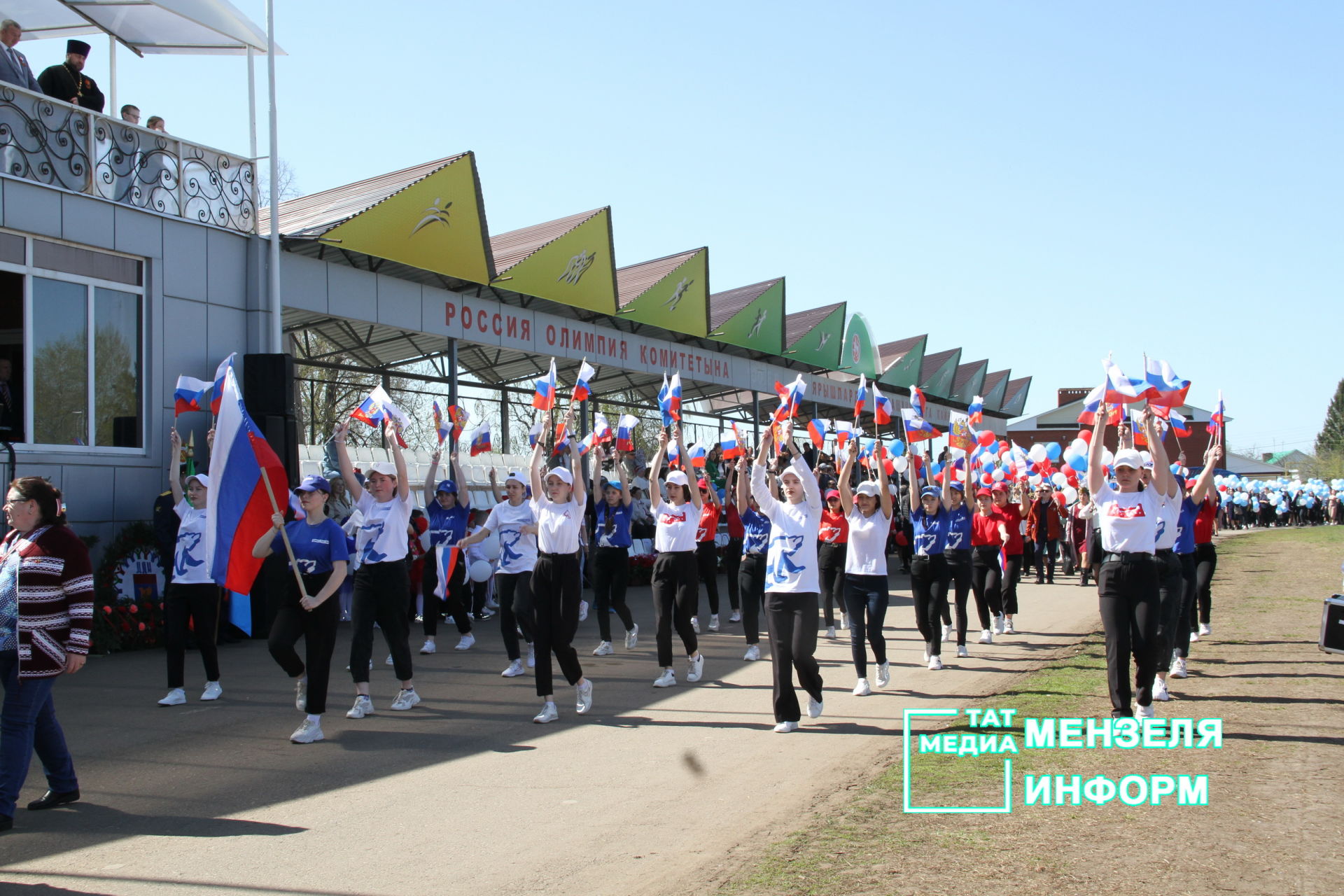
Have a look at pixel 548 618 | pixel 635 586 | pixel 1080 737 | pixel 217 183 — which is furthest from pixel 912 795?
pixel 635 586

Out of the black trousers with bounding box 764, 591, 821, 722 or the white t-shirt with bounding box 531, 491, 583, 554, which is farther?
the white t-shirt with bounding box 531, 491, 583, 554

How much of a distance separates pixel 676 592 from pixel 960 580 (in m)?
3.30

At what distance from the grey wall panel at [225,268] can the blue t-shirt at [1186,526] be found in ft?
39.3

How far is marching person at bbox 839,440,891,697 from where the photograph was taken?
9273mm

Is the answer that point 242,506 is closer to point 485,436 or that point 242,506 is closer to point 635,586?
point 485,436

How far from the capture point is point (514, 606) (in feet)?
31.1

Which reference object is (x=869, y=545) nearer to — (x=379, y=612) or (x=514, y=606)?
(x=514, y=606)

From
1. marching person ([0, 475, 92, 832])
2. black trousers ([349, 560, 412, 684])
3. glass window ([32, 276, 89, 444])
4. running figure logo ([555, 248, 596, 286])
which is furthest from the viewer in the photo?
running figure logo ([555, 248, 596, 286])

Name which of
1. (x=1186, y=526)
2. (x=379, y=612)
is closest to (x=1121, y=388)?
(x=1186, y=526)

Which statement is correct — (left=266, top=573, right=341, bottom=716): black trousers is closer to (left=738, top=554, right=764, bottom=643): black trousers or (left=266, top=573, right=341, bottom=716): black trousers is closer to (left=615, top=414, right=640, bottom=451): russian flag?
(left=738, top=554, right=764, bottom=643): black trousers

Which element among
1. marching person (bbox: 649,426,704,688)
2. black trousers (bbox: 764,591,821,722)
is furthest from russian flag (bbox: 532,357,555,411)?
black trousers (bbox: 764,591,821,722)

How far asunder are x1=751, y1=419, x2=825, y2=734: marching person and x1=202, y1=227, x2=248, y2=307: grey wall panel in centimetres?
977

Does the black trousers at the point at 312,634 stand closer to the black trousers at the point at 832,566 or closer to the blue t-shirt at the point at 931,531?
the black trousers at the point at 832,566

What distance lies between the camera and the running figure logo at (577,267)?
20.5m
